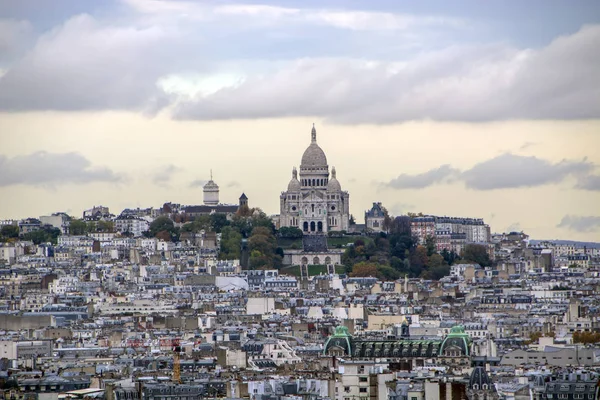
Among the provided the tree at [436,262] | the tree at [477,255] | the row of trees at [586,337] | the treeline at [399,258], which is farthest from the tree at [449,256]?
the row of trees at [586,337]

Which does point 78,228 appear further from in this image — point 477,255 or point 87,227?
point 477,255

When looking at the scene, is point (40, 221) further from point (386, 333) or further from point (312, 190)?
point (386, 333)

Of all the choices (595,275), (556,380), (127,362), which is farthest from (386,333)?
(595,275)

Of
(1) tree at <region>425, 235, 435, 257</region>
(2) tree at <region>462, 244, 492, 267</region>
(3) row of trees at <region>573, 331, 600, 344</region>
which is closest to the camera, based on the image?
(3) row of trees at <region>573, 331, 600, 344</region>

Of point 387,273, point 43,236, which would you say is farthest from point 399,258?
point 43,236

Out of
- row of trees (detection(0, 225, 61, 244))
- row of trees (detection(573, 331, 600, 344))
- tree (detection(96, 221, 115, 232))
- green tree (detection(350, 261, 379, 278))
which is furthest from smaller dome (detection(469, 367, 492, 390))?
tree (detection(96, 221, 115, 232))

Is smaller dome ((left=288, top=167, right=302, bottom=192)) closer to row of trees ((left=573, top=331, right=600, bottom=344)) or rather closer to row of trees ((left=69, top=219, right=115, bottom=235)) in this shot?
row of trees ((left=69, top=219, right=115, bottom=235))

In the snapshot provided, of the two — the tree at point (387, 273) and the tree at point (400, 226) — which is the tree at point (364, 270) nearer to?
the tree at point (387, 273)
